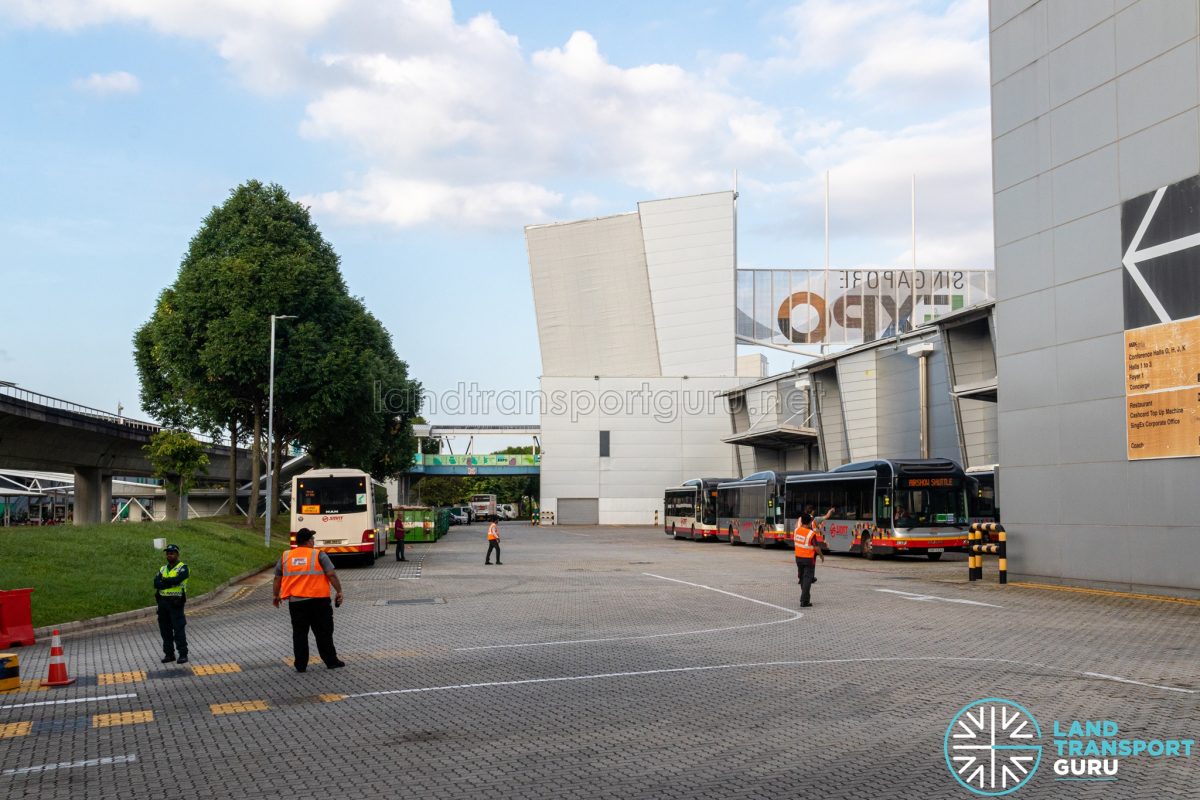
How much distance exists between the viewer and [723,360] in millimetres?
84375

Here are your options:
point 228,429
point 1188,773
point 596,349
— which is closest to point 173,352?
point 228,429

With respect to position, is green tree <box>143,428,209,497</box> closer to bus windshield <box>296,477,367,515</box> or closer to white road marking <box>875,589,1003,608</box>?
bus windshield <box>296,477,367,515</box>

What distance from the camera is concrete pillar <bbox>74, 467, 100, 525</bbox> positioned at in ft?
186

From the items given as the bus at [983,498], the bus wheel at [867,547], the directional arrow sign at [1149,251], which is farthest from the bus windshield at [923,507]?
the directional arrow sign at [1149,251]

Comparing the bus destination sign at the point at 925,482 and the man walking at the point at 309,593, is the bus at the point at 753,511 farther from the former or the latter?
the man walking at the point at 309,593

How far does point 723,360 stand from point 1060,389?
205 ft

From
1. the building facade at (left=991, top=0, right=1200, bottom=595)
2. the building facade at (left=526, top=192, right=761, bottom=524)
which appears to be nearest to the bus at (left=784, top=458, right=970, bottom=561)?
the building facade at (left=991, top=0, right=1200, bottom=595)

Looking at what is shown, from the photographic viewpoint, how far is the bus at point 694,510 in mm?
54625

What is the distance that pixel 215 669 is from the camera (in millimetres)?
12617

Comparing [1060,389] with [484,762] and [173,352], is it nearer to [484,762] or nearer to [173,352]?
[484,762]

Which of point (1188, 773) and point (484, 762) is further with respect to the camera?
point (484, 762)

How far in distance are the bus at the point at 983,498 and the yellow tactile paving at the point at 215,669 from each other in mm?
27038

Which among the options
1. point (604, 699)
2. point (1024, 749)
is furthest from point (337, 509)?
point (1024, 749)

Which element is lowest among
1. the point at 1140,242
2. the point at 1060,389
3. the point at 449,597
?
the point at 449,597
